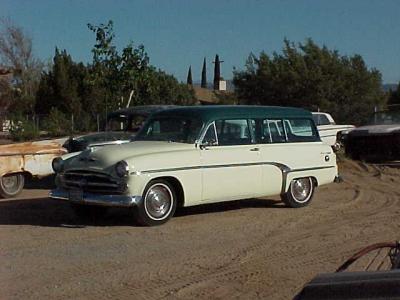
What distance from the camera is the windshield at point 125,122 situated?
51.7 feet

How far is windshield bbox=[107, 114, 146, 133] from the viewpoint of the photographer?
15.8 m

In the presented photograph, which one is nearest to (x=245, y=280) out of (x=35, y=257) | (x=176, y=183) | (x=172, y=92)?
(x=35, y=257)

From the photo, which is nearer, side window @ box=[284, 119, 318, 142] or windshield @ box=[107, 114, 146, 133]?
side window @ box=[284, 119, 318, 142]

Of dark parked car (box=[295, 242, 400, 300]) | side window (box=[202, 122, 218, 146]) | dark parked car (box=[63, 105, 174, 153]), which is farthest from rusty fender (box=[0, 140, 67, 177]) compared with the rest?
dark parked car (box=[295, 242, 400, 300])

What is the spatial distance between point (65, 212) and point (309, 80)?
28556 mm

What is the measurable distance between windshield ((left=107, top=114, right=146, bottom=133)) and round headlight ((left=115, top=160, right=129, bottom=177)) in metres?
5.63

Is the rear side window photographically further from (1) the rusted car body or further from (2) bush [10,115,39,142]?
(2) bush [10,115,39,142]

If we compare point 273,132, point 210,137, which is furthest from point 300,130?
point 210,137

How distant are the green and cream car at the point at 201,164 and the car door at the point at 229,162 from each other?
0.01 m

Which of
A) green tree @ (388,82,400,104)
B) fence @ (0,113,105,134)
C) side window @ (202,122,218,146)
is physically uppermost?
green tree @ (388,82,400,104)

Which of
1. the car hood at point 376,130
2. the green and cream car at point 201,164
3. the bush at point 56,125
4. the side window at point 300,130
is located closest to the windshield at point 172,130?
the green and cream car at point 201,164

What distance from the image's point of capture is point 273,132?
11805 mm

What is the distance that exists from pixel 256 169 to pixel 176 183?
1483 millimetres

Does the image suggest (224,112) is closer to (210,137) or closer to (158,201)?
(210,137)
